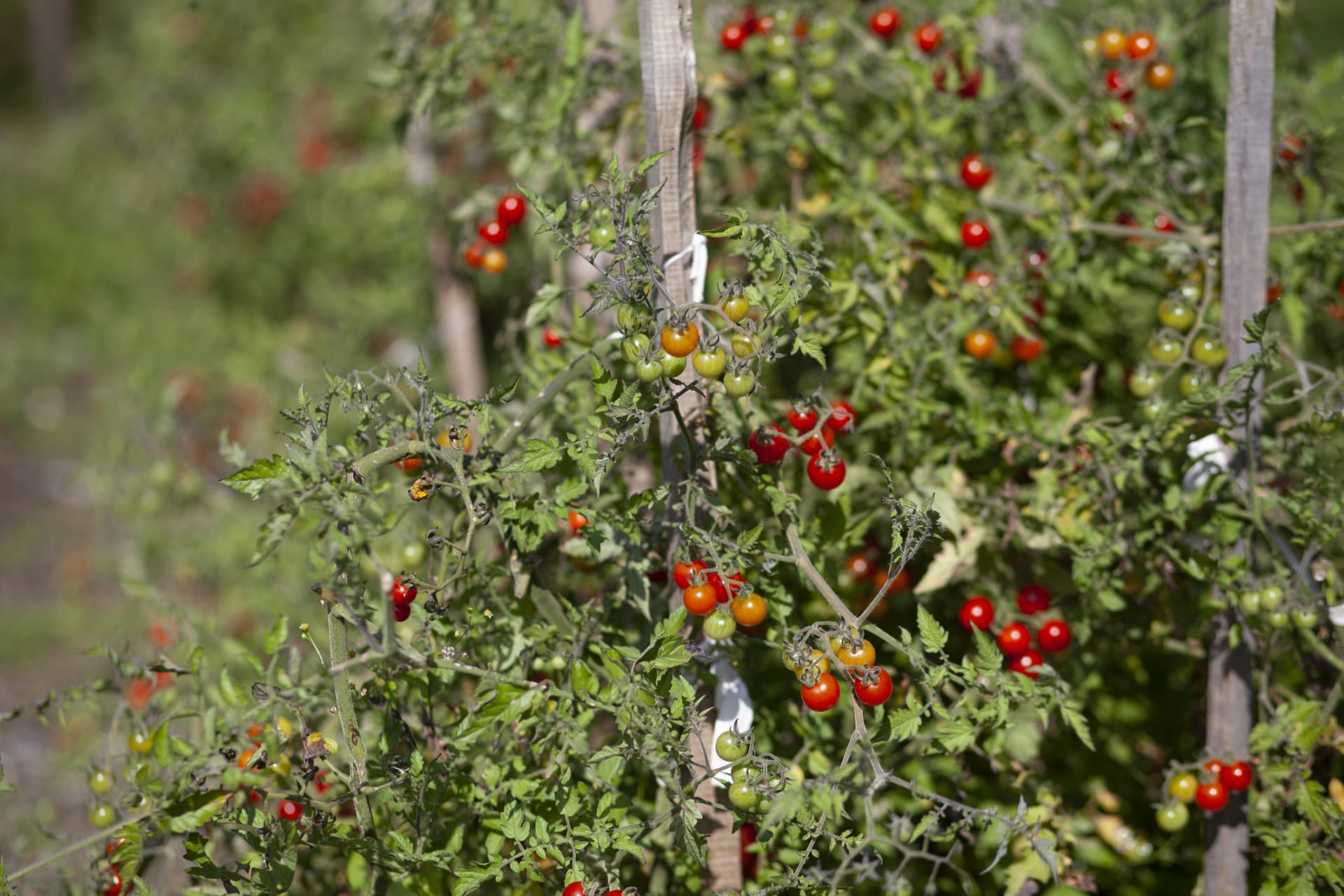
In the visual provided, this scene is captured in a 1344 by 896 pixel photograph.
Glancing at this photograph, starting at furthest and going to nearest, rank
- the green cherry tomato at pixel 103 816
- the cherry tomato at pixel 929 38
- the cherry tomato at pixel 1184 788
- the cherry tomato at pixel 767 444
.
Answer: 1. the cherry tomato at pixel 929 38
2. the cherry tomato at pixel 1184 788
3. the green cherry tomato at pixel 103 816
4. the cherry tomato at pixel 767 444

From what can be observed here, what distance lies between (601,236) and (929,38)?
111 cm

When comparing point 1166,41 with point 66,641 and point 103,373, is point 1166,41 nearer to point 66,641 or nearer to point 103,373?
point 66,641

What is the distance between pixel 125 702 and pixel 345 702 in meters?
0.52

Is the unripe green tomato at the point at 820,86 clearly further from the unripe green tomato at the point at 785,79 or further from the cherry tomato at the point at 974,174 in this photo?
the cherry tomato at the point at 974,174

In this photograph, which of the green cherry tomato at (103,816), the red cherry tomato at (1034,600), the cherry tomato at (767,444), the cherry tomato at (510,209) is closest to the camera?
the cherry tomato at (767,444)

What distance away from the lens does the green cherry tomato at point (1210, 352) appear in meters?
1.76

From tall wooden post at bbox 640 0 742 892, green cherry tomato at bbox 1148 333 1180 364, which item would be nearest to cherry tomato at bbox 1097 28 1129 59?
green cherry tomato at bbox 1148 333 1180 364

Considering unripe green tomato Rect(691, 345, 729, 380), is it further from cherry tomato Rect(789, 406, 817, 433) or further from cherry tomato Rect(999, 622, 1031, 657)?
cherry tomato Rect(999, 622, 1031, 657)

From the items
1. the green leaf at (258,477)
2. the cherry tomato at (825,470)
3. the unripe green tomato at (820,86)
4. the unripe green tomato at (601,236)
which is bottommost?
the cherry tomato at (825,470)

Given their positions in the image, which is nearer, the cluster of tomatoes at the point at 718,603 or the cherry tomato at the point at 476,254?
the cluster of tomatoes at the point at 718,603

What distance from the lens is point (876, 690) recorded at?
1.38 m

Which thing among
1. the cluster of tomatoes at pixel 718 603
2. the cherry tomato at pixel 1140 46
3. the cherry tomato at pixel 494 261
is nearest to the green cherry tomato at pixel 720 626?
the cluster of tomatoes at pixel 718 603

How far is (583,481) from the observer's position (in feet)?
4.91

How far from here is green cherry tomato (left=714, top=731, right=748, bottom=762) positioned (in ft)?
4.58
